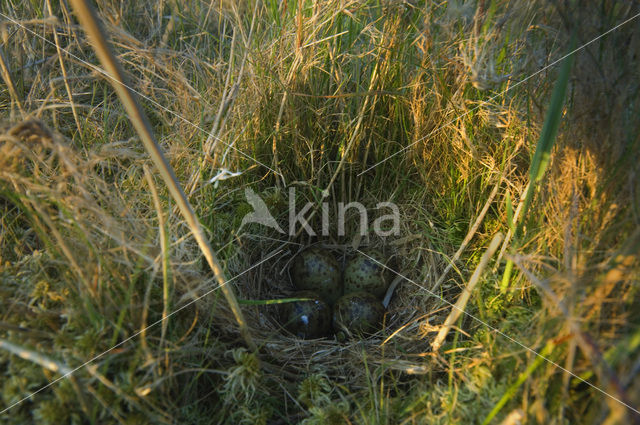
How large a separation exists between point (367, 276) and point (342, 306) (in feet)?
0.72

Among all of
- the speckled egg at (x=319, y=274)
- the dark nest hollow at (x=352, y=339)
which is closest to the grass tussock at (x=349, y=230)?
the dark nest hollow at (x=352, y=339)

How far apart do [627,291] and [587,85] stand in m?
0.62

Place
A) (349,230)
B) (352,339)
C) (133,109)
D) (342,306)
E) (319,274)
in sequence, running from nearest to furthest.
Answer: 1. (133,109)
2. (352,339)
3. (342,306)
4. (319,274)
5. (349,230)

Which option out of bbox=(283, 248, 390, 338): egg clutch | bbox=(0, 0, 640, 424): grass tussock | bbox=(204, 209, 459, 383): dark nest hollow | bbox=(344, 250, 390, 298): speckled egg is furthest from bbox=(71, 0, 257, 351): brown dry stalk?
bbox=(344, 250, 390, 298): speckled egg

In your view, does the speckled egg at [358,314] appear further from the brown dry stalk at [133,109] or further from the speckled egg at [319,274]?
the brown dry stalk at [133,109]

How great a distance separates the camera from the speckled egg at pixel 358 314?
1.88 metres

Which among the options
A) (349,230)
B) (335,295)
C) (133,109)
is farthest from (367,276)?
(133,109)

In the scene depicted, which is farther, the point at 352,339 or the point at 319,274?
the point at 319,274

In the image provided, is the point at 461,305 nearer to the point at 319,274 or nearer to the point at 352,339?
the point at 352,339

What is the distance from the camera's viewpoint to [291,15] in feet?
7.27

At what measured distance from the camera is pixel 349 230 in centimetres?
231

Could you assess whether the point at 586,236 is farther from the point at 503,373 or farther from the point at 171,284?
the point at 171,284

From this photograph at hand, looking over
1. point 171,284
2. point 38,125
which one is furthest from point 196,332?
point 38,125

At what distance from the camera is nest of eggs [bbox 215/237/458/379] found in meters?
1.67
